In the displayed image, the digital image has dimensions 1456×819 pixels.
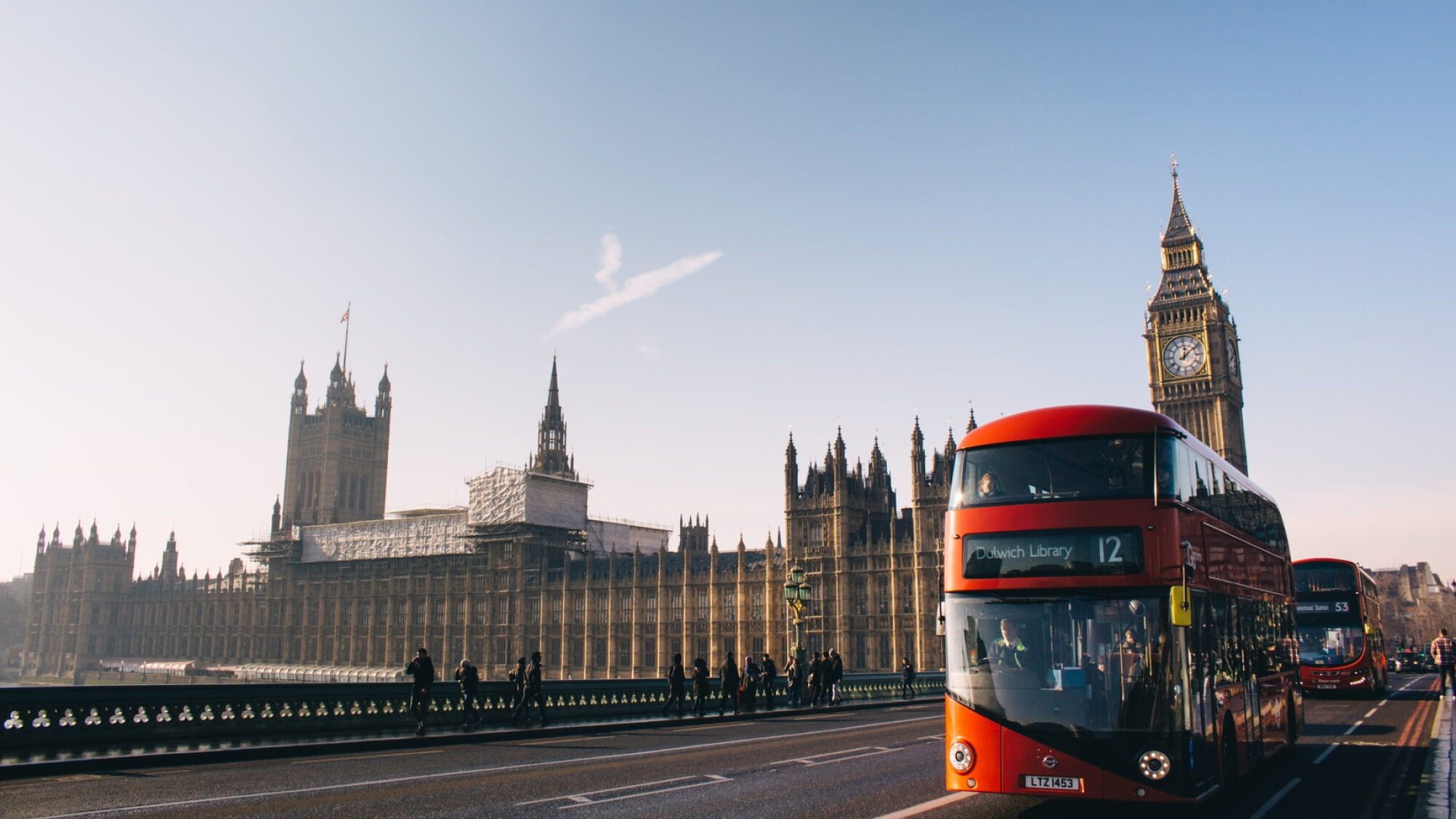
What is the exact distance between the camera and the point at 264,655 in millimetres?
110438

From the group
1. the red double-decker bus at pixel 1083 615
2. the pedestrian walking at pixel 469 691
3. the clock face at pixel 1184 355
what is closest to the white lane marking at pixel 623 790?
the red double-decker bus at pixel 1083 615

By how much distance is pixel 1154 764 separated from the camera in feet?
32.8

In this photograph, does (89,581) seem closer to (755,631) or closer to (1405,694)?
(755,631)

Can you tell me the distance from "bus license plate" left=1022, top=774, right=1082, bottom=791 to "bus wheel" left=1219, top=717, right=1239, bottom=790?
2660 millimetres

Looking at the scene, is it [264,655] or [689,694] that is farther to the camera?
[264,655]

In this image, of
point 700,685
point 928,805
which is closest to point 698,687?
point 700,685

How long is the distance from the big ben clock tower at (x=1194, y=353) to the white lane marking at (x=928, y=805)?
287ft

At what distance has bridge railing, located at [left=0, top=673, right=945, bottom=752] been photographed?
56.9 ft

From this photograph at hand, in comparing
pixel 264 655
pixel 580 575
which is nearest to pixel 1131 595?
pixel 580 575

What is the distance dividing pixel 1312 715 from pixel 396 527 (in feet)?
299

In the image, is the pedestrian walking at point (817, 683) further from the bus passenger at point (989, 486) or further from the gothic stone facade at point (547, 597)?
the gothic stone facade at point (547, 597)

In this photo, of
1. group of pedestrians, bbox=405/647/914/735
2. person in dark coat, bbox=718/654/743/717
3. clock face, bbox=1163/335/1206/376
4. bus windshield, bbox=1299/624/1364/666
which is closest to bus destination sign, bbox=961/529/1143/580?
group of pedestrians, bbox=405/647/914/735

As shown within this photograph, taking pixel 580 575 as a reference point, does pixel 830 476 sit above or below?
above

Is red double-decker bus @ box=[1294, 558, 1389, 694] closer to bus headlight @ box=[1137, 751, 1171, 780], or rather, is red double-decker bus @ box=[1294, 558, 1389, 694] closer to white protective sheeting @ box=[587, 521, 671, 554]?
bus headlight @ box=[1137, 751, 1171, 780]
